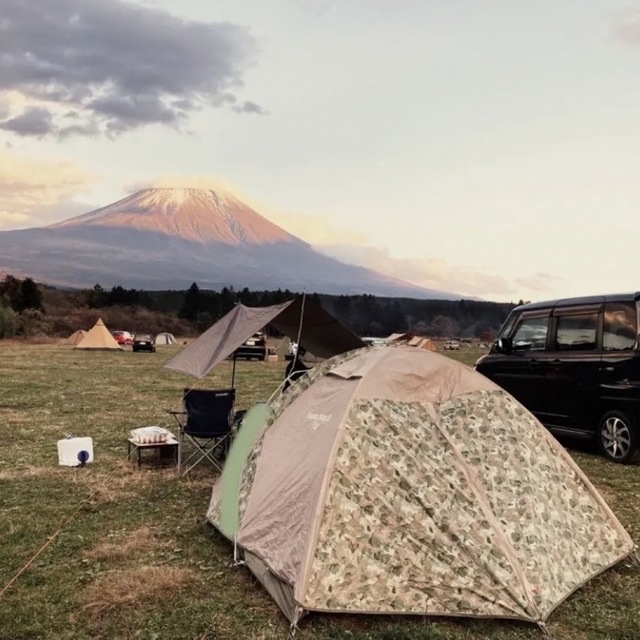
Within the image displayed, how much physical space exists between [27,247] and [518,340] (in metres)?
191

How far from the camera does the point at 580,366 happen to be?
9398 millimetres

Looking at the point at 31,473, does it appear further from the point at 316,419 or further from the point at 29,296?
the point at 29,296

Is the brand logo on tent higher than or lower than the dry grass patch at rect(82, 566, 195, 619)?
higher

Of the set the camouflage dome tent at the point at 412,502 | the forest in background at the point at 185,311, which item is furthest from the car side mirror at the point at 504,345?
the forest in background at the point at 185,311

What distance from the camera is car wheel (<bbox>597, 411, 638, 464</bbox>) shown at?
880 centimetres

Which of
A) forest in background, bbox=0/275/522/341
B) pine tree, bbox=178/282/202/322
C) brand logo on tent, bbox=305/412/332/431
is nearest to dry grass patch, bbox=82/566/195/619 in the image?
brand logo on tent, bbox=305/412/332/431

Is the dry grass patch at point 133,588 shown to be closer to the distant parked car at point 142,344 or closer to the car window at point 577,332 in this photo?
the car window at point 577,332

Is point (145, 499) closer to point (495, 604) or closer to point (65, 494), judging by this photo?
point (65, 494)

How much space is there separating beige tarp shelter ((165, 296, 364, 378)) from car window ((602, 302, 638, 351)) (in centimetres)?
349

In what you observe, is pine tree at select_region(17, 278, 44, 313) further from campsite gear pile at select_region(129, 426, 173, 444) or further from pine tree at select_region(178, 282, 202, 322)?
campsite gear pile at select_region(129, 426, 173, 444)

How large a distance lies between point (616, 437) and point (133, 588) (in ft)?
22.7

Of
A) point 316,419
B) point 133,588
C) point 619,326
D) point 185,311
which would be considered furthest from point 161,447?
point 185,311

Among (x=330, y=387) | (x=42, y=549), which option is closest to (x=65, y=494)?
(x=42, y=549)

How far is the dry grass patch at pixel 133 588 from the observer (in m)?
4.61
